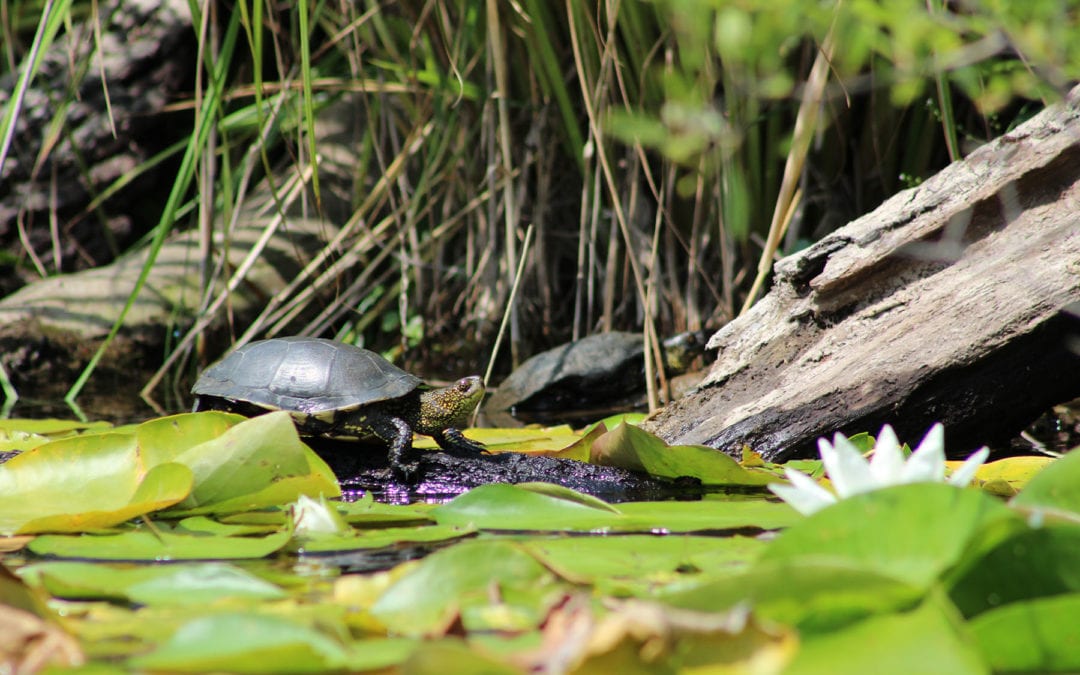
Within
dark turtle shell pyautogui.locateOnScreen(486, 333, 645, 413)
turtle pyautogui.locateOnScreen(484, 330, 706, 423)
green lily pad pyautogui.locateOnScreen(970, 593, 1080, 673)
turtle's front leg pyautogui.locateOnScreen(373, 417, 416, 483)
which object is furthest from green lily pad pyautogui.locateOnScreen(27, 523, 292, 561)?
dark turtle shell pyautogui.locateOnScreen(486, 333, 645, 413)

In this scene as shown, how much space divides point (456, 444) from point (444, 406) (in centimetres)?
11

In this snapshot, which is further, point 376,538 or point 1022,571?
point 376,538

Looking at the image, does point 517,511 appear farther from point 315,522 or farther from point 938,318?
point 938,318

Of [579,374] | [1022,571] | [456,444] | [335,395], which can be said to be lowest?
[579,374]

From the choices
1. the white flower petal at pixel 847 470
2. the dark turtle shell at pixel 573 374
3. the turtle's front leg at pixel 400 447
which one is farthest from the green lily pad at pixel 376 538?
the dark turtle shell at pixel 573 374

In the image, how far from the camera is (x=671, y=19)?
347 cm

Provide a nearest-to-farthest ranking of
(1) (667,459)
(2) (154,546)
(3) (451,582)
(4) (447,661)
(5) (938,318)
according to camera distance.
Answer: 1. (4) (447,661)
2. (3) (451,582)
3. (2) (154,546)
4. (1) (667,459)
5. (5) (938,318)

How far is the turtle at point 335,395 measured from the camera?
2.23 meters

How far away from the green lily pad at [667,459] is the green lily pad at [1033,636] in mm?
1046

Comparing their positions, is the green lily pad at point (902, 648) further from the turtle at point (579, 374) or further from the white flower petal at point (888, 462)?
the turtle at point (579, 374)

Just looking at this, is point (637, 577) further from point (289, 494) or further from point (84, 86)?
point (84, 86)

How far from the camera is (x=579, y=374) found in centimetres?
480

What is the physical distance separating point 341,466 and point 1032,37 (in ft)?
5.51

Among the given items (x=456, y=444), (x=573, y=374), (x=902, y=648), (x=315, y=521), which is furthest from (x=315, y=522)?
(x=573, y=374)
